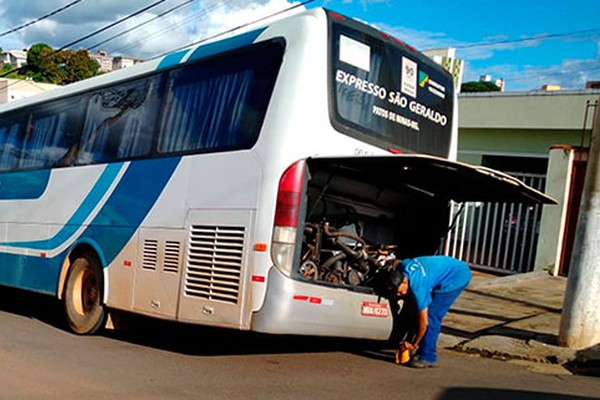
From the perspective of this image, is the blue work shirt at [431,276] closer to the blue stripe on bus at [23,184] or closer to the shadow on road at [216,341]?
the shadow on road at [216,341]

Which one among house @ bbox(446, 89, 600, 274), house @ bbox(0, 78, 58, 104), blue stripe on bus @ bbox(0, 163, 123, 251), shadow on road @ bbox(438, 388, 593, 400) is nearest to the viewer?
shadow on road @ bbox(438, 388, 593, 400)

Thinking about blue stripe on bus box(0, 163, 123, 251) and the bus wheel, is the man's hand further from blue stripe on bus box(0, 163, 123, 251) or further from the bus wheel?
blue stripe on bus box(0, 163, 123, 251)

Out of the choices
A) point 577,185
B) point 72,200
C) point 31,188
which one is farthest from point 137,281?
point 577,185

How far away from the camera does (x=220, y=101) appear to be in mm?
6801

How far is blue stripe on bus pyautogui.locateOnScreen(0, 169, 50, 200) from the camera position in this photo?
9758 mm

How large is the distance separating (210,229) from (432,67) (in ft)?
10.4

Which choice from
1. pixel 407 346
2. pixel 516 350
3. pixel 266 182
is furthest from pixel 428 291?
pixel 266 182

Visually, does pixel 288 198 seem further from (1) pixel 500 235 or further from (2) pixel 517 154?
(2) pixel 517 154

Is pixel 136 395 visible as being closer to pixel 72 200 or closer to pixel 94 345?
pixel 94 345

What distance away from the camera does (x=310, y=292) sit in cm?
607

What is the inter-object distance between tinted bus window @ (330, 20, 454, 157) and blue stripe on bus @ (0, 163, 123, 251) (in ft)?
10.4

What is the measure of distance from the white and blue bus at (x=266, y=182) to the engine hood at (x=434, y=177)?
0.03 metres

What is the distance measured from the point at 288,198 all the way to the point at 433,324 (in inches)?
78.6

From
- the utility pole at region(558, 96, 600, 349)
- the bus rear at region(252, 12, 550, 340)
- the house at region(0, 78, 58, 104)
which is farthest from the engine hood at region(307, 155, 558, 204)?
the house at region(0, 78, 58, 104)
